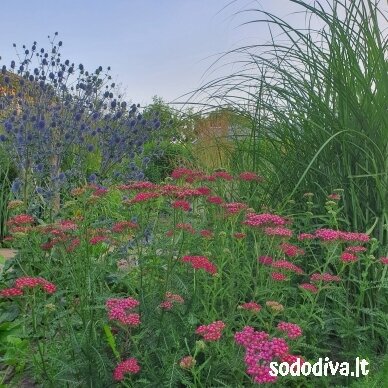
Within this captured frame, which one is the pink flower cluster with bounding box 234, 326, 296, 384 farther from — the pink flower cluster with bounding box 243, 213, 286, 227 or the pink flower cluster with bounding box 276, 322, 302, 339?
the pink flower cluster with bounding box 243, 213, 286, 227

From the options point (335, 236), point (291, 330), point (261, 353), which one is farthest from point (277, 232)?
point (261, 353)

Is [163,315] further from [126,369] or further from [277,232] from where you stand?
[277,232]

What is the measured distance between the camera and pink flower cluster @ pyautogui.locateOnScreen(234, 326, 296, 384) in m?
1.76

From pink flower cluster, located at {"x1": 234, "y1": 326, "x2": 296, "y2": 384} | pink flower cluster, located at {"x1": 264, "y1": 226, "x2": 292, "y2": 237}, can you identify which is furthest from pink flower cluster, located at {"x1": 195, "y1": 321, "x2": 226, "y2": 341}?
pink flower cluster, located at {"x1": 264, "y1": 226, "x2": 292, "y2": 237}

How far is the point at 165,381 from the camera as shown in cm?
230

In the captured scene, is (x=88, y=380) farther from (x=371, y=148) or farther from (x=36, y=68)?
(x=36, y=68)

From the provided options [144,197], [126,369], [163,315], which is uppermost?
[144,197]

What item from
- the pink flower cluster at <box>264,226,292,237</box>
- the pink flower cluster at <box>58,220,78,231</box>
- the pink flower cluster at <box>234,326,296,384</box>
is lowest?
the pink flower cluster at <box>234,326,296,384</box>

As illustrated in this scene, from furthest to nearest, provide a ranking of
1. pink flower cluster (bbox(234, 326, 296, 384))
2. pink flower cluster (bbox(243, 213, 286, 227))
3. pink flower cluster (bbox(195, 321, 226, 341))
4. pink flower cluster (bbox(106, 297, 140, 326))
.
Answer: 1. pink flower cluster (bbox(243, 213, 286, 227))
2. pink flower cluster (bbox(106, 297, 140, 326))
3. pink flower cluster (bbox(195, 321, 226, 341))
4. pink flower cluster (bbox(234, 326, 296, 384))

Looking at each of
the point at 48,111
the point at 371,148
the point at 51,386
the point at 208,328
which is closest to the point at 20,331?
the point at 51,386

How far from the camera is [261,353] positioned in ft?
5.96

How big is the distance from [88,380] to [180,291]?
0.48m

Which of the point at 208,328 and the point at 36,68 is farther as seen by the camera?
the point at 36,68

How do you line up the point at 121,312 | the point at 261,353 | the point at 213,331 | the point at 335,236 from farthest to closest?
the point at 335,236
the point at 121,312
the point at 213,331
the point at 261,353
